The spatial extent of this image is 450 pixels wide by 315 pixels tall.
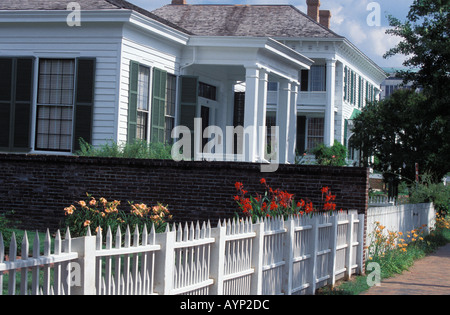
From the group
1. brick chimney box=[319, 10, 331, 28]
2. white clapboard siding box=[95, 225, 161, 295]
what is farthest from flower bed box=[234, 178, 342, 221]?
brick chimney box=[319, 10, 331, 28]

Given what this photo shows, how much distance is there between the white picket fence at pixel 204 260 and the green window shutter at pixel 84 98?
7.50 metres

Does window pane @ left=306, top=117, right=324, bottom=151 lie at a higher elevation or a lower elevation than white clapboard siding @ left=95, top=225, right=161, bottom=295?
higher

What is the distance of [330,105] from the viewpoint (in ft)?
111

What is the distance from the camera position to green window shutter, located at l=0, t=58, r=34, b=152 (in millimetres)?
17328

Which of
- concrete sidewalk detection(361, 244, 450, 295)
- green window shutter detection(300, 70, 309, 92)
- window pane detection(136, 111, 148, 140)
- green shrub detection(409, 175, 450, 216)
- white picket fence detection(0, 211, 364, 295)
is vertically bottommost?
concrete sidewalk detection(361, 244, 450, 295)

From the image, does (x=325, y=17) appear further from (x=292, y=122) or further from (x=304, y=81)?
(x=292, y=122)

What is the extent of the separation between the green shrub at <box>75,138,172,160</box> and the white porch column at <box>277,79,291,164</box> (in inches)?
240

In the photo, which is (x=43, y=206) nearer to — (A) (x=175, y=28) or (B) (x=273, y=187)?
(B) (x=273, y=187)

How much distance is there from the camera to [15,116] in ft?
57.1

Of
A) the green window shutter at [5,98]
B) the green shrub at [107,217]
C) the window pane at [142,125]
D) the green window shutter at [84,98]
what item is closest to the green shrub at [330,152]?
the window pane at [142,125]

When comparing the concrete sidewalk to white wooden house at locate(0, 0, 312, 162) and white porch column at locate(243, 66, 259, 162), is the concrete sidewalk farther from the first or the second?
white wooden house at locate(0, 0, 312, 162)
